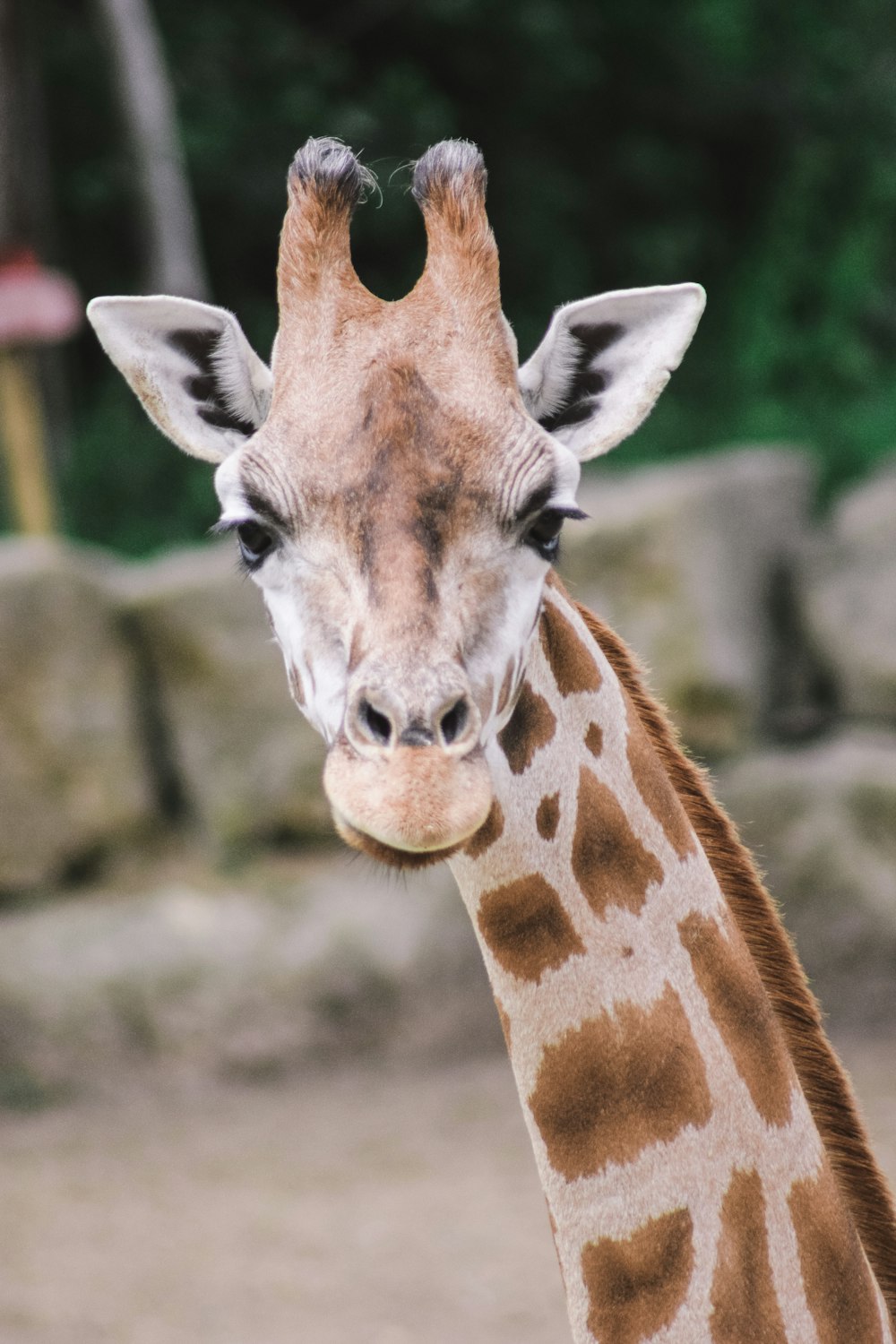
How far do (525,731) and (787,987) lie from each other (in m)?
0.66

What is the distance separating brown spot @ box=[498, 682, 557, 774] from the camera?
7.63ft

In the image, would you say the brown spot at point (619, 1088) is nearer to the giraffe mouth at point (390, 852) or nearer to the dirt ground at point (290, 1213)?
the giraffe mouth at point (390, 852)

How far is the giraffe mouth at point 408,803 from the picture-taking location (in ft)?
6.04

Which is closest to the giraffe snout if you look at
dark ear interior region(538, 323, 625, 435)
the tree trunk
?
dark ear interior region(538, 323, 625, 435)

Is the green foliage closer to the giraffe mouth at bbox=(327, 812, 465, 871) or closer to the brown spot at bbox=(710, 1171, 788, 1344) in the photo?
the brown spot at bbox=(710, 1171, 788, 1344)

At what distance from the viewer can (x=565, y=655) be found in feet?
7.93

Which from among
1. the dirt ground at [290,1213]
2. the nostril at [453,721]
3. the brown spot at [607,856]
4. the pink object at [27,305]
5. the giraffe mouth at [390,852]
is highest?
the nostril at [453,721]

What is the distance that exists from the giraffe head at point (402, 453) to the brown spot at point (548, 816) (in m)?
0.22

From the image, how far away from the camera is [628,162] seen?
11977mm

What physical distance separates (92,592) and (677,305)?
204 inches

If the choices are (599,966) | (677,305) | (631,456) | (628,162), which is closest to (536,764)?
(599,966)

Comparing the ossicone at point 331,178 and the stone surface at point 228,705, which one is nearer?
the ossicone at point 331,178

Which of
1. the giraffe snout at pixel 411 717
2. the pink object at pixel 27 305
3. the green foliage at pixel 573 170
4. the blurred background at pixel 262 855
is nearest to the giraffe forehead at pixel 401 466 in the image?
the giraffe snout at pixel 411 717

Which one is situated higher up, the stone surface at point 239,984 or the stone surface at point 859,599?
the stone surface at point 859,599
